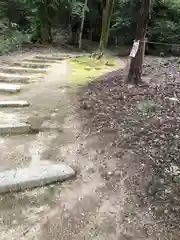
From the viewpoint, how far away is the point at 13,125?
3.82 meters

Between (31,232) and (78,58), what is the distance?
7.97 metres

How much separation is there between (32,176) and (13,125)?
1.22 meters

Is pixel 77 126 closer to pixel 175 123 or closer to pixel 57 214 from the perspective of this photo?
pixel 175 123

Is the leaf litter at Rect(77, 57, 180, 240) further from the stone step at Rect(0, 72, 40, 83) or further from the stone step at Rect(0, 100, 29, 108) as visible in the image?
the stone step at Rect(0, 72, 40, 83)

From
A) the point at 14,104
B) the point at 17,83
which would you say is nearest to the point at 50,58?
the point at 17,83

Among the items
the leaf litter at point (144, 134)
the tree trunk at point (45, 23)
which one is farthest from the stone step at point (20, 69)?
the tree trunk at point (45, 23)

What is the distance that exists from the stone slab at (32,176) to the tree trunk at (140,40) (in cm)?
335

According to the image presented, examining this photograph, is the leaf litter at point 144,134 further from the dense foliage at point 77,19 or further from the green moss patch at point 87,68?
the dense foliage at point 77,19

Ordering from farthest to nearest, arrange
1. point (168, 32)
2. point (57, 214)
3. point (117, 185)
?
point (168, 32) < point (117, 185) < point (57, 214)

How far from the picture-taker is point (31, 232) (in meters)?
2.19

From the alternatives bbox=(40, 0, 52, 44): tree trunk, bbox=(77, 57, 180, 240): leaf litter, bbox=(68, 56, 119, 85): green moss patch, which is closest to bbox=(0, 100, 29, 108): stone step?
bbox=(77, 57, 180, 240): leaf litter

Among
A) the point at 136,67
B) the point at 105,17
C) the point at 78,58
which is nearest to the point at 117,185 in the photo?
the point at 136,67

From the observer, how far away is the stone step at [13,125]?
12.3ft

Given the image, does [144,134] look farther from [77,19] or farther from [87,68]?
[77,19]
